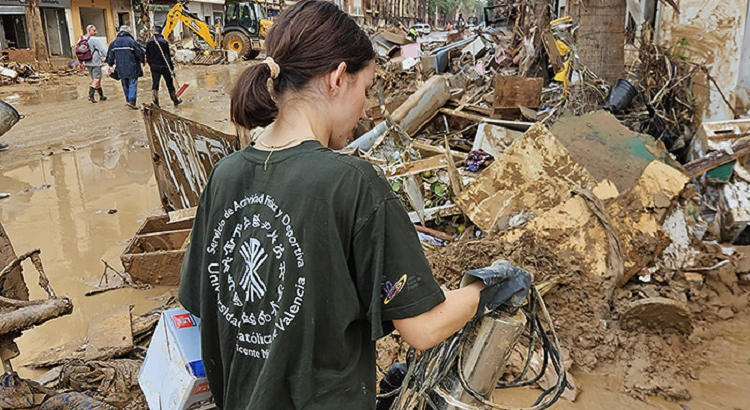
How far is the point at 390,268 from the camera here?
118 cm

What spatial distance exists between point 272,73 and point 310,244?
39cm

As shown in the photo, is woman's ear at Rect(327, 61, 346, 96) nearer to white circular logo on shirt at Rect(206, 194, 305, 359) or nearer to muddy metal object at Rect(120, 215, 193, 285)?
white circular logo on shirt at Rect(206, 194, 305, 359)

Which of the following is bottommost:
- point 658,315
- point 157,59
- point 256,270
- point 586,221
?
point 658,315

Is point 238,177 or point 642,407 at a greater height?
point 238,177

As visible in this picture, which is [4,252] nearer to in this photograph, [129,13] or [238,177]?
[238,177]

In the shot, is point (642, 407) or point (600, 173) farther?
point (600, 173)

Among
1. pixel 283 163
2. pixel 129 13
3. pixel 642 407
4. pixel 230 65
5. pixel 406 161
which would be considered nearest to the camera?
pixel 283 163

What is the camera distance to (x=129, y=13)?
27984 millimetres

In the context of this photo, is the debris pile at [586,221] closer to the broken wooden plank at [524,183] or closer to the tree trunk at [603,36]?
the broken wooden plank at [524,183]

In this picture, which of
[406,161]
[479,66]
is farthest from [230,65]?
[406,161]

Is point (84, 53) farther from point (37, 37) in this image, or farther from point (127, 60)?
point (37, 37)

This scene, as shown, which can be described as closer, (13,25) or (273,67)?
(273,67)

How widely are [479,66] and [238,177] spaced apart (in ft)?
39.6

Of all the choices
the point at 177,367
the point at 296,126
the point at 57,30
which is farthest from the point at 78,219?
the point at 57,30
